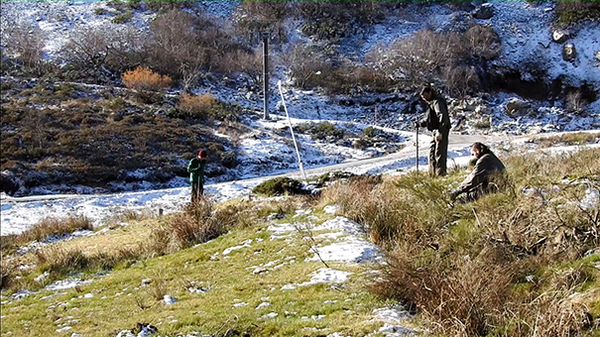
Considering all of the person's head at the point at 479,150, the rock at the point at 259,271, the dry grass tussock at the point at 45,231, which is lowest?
the dry grass tussock at the point at 45,231

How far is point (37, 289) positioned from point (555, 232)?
7.00 metres

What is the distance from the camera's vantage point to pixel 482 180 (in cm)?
694

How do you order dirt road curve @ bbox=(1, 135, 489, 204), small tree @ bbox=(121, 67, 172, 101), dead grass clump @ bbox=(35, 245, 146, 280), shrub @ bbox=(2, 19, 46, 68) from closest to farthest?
dead grass clump @ bbox=(35, 245, 146, 280)
dirt road curve @ bbox=(1, 135, 489, 204)
small tree @ bbox=(121, 67, 172, 101)
shrub @ bbox=(2, 19, 46, 68)

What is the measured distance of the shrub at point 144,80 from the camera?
127 feet

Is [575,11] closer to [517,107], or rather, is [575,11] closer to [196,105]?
[517,107]

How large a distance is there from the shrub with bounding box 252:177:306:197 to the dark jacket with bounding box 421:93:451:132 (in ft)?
11.9

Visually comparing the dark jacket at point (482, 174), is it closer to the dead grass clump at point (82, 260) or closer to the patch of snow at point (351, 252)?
the patch of snow at point (351, 252)

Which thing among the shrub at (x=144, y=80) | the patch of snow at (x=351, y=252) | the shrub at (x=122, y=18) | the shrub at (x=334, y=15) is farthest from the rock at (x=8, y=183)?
the shrub at (x=334, y=15)

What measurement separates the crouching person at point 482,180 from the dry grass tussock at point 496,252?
0.63 feet

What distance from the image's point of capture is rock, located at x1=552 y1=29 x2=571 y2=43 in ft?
65.5

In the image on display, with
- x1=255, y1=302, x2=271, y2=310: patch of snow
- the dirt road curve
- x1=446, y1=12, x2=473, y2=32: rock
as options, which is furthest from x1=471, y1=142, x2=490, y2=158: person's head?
x1=446, y1=12, x2=473, y2=32: rock

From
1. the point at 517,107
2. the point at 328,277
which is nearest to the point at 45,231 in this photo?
the point at 328,277

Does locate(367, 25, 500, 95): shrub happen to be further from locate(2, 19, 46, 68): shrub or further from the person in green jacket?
locate(2, 19, 46, 68): shrub

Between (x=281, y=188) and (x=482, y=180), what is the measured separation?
6.78 metres
